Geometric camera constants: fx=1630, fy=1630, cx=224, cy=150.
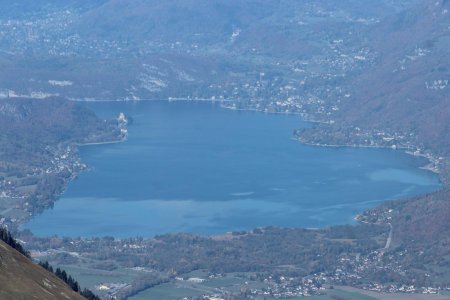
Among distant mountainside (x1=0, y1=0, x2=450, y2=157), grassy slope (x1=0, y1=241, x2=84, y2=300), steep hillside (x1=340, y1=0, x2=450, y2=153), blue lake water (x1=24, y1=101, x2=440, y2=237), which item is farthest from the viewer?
distant mountainside (x1=0, y1=0, x2=450, y2=157)

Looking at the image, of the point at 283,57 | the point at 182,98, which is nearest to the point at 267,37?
the point at 283,57

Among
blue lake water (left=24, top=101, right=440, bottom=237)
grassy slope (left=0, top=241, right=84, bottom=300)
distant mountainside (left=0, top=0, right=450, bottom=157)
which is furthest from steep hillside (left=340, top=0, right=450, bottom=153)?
grassy slope (left=0, top=241, right=84, bottom=300)

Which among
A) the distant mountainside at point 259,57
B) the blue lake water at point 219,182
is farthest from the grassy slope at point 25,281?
the distant mountainside at point 259,57

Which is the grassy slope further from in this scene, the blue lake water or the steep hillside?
the steep hillside

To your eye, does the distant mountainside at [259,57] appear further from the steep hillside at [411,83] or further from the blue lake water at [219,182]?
the blue lake water at [219,182]

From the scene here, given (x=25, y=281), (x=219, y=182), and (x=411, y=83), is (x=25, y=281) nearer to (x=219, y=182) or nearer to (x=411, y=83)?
(x=219, y=182)
